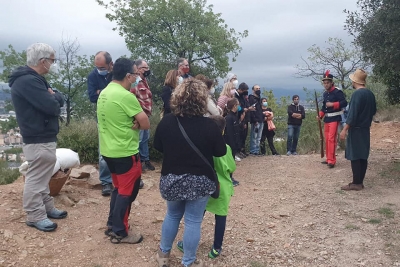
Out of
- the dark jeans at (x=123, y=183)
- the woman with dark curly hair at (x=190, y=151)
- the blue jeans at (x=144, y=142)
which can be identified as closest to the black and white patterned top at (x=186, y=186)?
the woman with dark curly hair at (x=190, y=151)

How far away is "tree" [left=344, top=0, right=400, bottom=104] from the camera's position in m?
6.21

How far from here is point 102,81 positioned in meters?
5.19

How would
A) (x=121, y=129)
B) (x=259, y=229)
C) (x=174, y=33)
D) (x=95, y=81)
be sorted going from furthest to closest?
1. (x=174, y=33)
2. (x=95, y=81)
3. (x=259, y=229)
4. (x=121, y=129)

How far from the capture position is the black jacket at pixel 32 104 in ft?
12.3

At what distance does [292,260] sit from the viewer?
13.0ft

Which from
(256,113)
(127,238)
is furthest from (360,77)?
(127,238)

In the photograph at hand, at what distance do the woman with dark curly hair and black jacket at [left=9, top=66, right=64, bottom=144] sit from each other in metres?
1.29

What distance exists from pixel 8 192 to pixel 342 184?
17.5ft

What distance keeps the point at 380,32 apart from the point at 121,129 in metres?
5.11

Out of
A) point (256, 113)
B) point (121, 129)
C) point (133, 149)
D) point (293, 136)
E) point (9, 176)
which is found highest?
point (256, 113)

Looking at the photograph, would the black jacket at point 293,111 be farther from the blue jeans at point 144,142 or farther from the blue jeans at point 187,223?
the blue jeans at point 187,223

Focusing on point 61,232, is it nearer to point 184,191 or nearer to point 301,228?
point 184,191

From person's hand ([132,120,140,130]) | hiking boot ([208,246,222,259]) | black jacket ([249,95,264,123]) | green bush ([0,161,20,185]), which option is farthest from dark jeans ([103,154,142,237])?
green bush ([0,161,20,185])

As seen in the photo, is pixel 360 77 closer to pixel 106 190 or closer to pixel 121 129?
pixel 121 129
